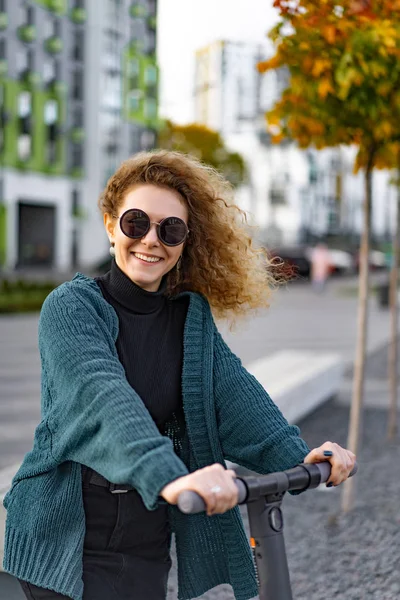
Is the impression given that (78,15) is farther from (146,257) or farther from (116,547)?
(116,547)

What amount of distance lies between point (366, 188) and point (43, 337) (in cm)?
359

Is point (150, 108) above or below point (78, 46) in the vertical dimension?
below

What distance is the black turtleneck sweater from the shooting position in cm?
220

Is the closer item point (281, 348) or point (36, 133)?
point (281, 348)

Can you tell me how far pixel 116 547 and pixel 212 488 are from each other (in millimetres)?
630

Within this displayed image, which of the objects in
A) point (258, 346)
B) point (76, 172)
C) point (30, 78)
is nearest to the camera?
point (258, 346)

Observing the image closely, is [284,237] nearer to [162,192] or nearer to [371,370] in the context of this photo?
[371,370]

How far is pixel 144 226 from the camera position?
216 centimetres

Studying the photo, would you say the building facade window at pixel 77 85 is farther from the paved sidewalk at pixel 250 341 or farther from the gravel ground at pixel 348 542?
the gravel ground at pixel 348 542

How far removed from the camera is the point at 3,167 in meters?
40.8

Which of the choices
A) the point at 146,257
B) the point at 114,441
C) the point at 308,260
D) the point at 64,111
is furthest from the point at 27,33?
the point at 114,441

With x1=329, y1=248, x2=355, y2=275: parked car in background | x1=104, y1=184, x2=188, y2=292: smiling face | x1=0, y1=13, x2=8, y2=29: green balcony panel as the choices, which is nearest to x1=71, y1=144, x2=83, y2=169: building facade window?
x1=0, y1=13, x2=8, y2=29: green balcony panel

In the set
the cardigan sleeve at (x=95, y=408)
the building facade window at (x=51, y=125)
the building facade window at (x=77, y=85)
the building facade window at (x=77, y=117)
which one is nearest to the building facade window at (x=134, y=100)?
the building facade window at (x=77, y=85)

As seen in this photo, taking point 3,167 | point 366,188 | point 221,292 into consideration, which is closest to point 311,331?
point 366,188
